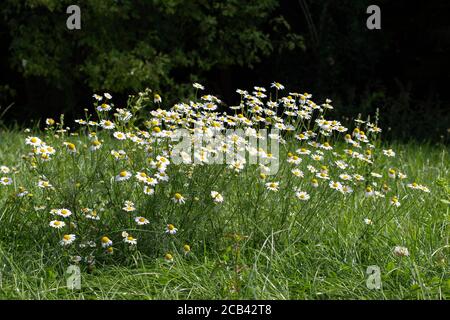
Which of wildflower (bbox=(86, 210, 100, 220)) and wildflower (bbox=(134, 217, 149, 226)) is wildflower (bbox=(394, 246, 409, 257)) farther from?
wildflower (bbox=(86, 210, 100, 220))

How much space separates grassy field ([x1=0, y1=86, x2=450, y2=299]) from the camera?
2.96 m

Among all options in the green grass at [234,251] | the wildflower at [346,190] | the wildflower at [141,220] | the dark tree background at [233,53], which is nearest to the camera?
the green grass at [234,251]

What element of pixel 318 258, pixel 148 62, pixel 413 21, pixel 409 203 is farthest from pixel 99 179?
pixel 413 21

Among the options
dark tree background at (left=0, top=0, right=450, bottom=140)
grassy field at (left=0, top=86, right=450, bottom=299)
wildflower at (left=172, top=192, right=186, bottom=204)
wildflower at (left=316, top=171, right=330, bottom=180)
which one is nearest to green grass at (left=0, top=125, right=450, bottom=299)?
grassy field at (left=0, top=86, right=450, bottom=299)

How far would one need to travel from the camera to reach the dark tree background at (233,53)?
7875 mm

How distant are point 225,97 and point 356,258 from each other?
628cm

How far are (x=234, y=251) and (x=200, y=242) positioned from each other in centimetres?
25

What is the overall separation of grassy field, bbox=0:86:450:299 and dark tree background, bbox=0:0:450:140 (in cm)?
423

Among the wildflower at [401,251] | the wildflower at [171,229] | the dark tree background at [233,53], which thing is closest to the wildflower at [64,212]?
the wildflower at [171,229]

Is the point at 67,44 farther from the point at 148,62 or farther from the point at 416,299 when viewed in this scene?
the point at 416,299

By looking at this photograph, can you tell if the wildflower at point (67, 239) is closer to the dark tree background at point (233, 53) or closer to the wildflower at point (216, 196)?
the wildflower at point (216, 196)

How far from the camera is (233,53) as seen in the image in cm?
864

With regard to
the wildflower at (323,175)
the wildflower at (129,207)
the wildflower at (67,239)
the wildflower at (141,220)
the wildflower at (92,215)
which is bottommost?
the wildflower at (67,239)

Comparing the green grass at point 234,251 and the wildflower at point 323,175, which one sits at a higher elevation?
the wildflower at point 323,175
